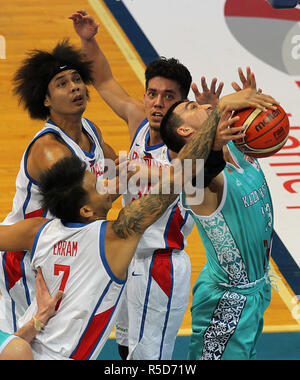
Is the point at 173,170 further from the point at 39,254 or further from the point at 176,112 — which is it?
the point at 39,254

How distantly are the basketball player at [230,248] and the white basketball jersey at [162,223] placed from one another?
51 centimetres

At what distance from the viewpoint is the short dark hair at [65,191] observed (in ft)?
15.3

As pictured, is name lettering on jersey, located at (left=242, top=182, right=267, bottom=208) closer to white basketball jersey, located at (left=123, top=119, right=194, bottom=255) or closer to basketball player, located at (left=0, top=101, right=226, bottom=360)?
basketball player, located at (left=0, top=101, right=226, bottom=360)

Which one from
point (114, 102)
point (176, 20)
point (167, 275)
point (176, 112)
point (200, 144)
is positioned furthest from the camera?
point (176, 20)

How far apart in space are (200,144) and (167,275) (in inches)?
59.0

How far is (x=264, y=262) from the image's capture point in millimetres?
5336

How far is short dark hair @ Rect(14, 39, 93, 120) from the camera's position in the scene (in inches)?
236

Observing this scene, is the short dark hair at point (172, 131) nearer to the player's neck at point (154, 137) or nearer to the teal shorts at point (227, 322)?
the player's neck at point (154, 137)

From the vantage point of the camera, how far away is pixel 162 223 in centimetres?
584

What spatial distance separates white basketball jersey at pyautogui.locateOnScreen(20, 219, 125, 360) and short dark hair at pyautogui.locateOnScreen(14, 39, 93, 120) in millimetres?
1550

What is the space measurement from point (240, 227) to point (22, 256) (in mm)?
1560

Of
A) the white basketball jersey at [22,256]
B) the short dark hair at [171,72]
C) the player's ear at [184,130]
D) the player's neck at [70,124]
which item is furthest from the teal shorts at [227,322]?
the short dark hair at [171,72]

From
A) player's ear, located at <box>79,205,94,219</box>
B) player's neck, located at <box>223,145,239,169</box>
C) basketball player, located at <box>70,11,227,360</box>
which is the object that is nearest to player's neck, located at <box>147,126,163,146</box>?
basketball player, located at <box>70,11,227,360</box>
